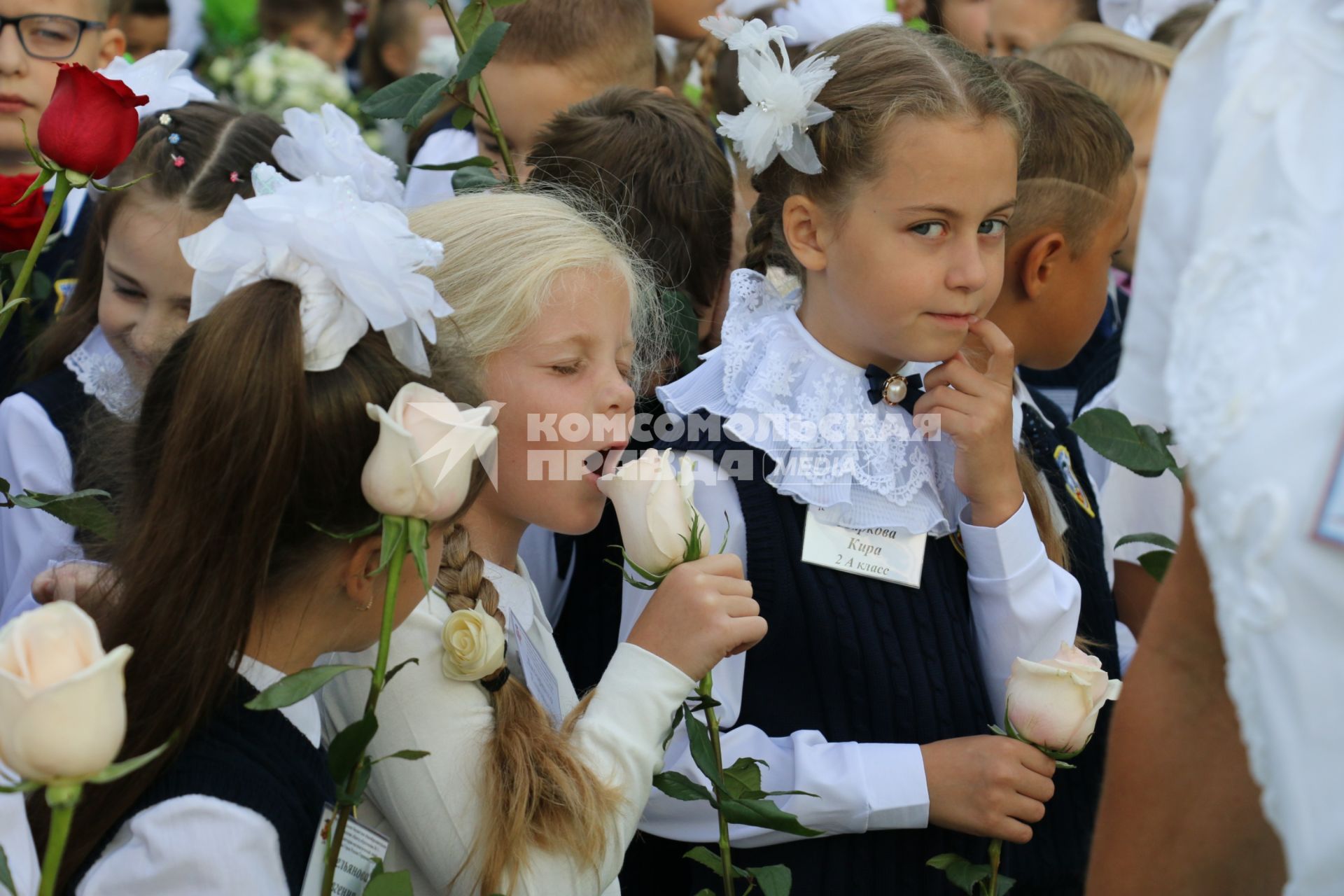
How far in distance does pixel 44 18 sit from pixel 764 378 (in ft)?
6.28

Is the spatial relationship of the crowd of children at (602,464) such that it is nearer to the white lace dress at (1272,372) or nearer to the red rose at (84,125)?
the red rose at (84,125)

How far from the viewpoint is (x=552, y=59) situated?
3039mm

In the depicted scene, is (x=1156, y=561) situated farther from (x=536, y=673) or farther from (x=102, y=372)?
(x=102, y=372)

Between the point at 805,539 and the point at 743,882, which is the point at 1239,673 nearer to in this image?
the point at 805,539

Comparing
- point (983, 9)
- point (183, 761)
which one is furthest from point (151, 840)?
point (983, 9)

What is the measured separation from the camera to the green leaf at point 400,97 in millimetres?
1887

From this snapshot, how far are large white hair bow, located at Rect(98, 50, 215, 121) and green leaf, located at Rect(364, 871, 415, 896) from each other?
1.43 metres

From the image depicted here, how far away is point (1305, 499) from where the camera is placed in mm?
746

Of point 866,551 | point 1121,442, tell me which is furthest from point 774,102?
point 1121,442

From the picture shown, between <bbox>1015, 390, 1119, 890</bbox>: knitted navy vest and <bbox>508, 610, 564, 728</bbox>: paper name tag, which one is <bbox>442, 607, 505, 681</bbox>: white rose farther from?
<bbox>1015, 390, 1119, 890</bbox>: knitted navy vest

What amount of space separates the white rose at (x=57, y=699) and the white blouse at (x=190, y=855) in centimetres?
37

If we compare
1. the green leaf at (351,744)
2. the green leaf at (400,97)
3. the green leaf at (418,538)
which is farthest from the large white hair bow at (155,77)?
the green leaf at (351,744)

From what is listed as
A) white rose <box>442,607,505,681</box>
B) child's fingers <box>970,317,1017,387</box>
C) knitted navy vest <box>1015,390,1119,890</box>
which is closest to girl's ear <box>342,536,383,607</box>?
white rose <box>442,607,505,681</box>

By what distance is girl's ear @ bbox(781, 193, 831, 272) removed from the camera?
196 cm
